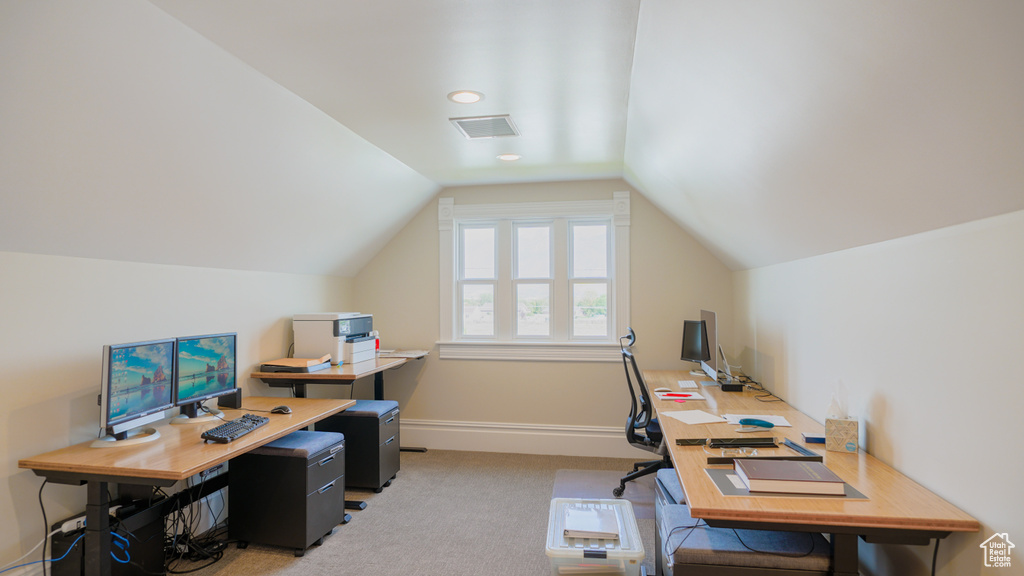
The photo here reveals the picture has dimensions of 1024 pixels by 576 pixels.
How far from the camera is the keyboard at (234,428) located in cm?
245

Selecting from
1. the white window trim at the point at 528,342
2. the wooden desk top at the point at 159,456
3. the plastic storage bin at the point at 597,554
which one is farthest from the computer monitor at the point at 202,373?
the white window trim at the point at 528,342

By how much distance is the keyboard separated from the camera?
8.02 ft

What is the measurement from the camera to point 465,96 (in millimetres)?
2680

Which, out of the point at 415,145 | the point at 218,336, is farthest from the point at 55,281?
the point at 415,145

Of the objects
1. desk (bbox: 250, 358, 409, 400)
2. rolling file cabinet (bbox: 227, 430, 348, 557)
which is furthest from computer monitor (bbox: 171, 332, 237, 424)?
desk (bbox: 250, 358, 409, 400)

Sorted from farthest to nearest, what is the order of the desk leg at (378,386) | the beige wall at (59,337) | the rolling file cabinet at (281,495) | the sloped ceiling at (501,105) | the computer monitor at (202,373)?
the desk leg at (378,386) < the rolling file cabinet at (281,495) < the computer monitor at (202,373) < the beige wall at (59,337) < the sloped ceiling at (501,105)

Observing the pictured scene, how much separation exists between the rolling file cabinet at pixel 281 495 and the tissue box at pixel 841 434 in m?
2.52

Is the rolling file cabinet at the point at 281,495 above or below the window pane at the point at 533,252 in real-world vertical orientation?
below

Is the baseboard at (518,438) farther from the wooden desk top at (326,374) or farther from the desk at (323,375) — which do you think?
the wooden desk top at (326,374)

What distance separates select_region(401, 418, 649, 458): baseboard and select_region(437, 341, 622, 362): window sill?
60cm

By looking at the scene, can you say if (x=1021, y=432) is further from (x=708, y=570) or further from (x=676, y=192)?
(x=676, y=192)

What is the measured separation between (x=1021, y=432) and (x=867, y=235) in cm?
91

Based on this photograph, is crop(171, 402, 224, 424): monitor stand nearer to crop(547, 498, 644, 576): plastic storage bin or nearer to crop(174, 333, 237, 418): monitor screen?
crop(174, 333, 237, 418): monitor screen

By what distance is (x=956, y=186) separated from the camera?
140 cm
